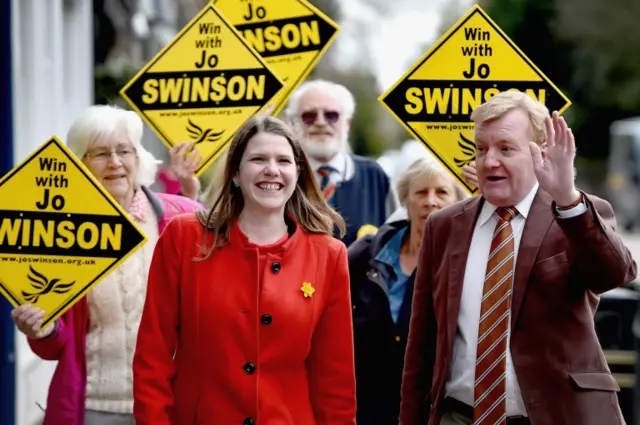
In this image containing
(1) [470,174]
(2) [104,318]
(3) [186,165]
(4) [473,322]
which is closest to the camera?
(4) [473,322]

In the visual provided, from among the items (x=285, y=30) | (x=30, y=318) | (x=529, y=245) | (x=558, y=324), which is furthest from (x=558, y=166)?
(x=285, y=30)

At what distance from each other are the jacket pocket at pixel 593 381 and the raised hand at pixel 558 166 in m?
0.62

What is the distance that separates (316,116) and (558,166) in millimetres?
3572

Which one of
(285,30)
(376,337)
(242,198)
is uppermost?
(285,30)

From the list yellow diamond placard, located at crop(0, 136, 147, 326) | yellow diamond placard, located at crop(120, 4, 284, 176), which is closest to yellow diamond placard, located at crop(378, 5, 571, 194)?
yellow diamond placard, located at crop(120, 4, 284, 176)

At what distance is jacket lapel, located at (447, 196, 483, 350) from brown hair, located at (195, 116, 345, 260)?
46 centimetres

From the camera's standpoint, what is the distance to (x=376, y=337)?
234 inches

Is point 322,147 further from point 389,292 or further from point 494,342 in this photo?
point 494,342

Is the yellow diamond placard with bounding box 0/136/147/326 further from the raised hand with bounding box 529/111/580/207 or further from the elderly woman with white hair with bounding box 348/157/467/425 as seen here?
the raised hand with bounding box 529/111/580/207

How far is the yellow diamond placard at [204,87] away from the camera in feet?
A: 20.5

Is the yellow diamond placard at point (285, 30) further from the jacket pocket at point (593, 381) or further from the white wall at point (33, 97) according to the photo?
the jacket pocket at point (593, 381)

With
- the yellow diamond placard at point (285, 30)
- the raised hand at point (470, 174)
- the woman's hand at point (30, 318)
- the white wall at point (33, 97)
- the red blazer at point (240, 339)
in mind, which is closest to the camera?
the red blazer at point (240, 339)

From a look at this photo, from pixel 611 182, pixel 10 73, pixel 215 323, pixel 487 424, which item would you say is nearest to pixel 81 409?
pixel 215 323

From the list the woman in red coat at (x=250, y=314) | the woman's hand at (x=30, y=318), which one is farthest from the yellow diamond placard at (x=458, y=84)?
the woman's hand at (x=30, y=318)
